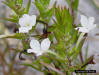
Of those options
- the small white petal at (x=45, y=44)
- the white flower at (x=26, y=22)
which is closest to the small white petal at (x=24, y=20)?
the white flower at (x=26, y=22)

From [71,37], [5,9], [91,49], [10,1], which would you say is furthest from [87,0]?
[10,1]

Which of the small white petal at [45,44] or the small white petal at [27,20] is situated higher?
Answer: the small white petal at [27,20]

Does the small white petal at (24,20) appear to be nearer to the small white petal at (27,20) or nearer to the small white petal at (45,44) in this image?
the small white petal at (27,20)

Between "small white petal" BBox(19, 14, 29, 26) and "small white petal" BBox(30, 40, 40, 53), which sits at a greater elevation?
"small white petal" BBox(19, 14, 29, 26)

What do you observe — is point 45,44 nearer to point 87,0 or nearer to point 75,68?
point 75,68

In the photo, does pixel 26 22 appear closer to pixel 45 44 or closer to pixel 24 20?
pixel 24 20

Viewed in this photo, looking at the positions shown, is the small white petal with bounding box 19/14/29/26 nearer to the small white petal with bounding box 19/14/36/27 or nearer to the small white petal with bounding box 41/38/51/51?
the small white petal with bounding box 19/14/36/27

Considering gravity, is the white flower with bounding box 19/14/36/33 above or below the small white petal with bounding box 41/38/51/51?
above

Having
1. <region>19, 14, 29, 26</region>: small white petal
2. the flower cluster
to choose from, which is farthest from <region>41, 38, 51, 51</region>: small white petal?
<region>19, 14, 29, 26</region>: small white petal

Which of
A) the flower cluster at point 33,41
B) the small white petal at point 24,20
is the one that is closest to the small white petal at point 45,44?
the flower cluster at point 33,41

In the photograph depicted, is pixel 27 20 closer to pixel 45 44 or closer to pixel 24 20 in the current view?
pixel 24 20

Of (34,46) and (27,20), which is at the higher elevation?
(27,20)

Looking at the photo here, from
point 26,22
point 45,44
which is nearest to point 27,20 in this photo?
point 26,22
